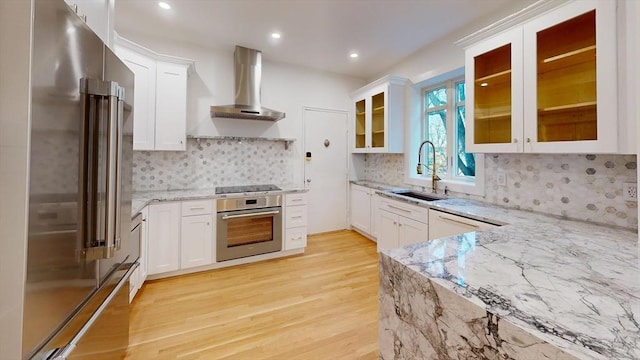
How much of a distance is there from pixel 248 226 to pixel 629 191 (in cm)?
330

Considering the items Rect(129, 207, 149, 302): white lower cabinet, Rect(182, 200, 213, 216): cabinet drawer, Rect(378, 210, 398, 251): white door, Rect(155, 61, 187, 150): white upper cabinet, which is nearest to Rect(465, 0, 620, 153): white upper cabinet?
Rect(378, 210, 398, 251): white door

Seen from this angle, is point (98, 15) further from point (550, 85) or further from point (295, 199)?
point (550, 85)

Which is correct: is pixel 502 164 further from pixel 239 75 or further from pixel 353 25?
pixel 239 75

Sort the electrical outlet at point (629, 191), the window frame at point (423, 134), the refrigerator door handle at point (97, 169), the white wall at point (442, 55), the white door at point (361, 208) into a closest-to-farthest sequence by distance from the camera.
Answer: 1. the refrigerator door handle at point (97, 169)
2. the electrical outlet at point (629, 191)
3. the white wall at point (442, 55)
4. the window frame at point (423, 134)
5. the white door at point (361, 208)

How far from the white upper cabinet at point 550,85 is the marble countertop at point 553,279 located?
68 cm

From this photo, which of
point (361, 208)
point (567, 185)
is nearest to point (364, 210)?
point (361, 208)

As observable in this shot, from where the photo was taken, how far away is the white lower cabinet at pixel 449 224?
6.51 ft

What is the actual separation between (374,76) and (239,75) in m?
2.36

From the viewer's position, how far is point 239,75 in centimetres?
338

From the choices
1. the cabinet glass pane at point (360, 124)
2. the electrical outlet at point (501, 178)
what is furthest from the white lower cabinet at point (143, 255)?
the electrical outlet at point (501, 178)

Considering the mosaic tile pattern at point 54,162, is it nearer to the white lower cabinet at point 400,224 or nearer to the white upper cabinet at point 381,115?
the white lower cabinet at point 400,224

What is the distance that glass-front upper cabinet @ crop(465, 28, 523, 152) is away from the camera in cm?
195

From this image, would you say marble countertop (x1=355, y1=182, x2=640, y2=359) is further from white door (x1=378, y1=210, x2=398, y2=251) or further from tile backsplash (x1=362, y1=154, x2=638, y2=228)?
white door (x1=378, y1=210, x2=398, y2=251)

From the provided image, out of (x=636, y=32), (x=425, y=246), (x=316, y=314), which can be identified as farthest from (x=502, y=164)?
(x=316, y=314)
